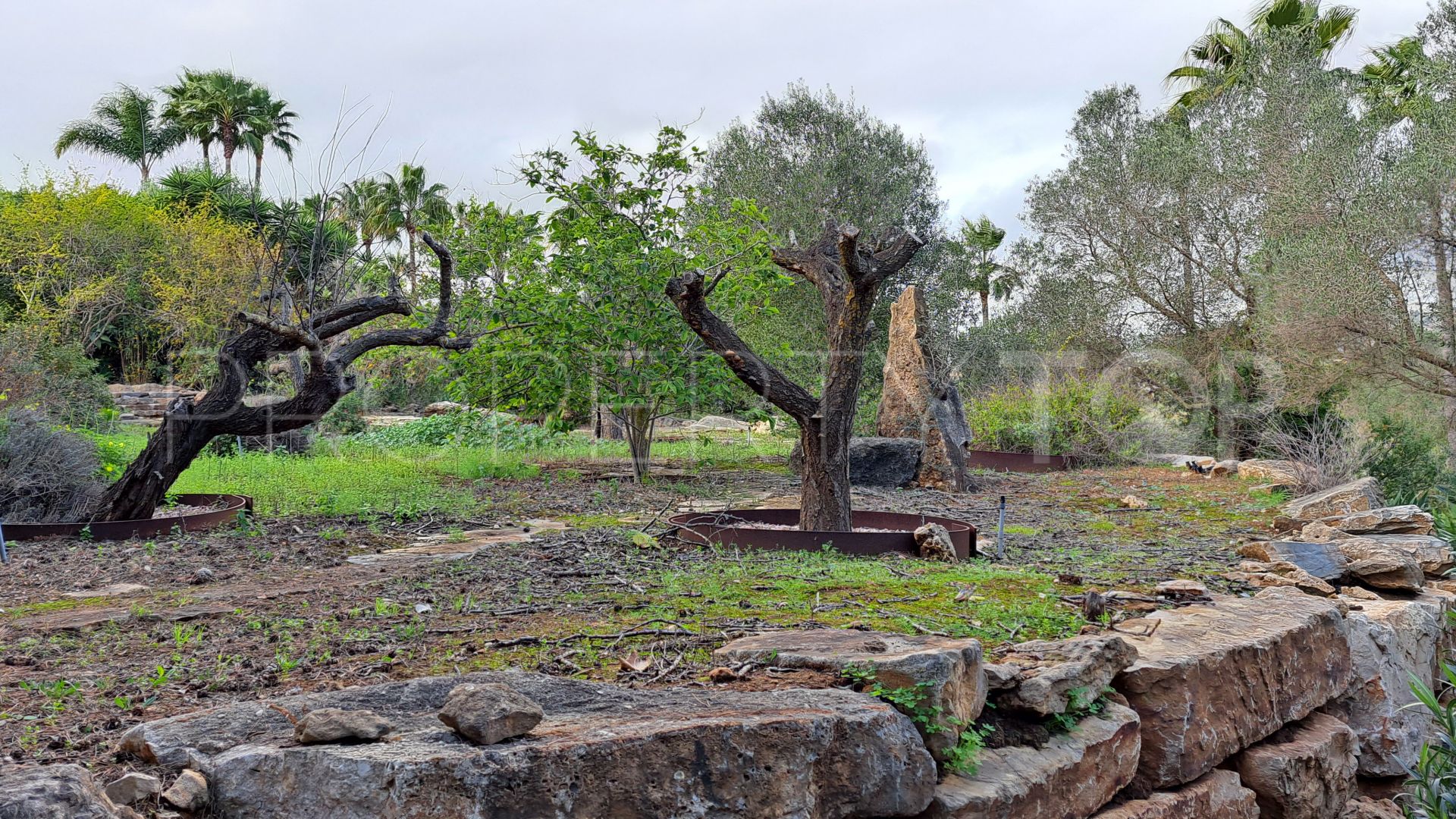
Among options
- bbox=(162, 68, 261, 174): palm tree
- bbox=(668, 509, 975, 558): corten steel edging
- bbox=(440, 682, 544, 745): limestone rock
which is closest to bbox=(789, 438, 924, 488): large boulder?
bbox=(668, 509, 975, 558): corten steel edging

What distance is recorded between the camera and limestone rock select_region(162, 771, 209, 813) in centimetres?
213

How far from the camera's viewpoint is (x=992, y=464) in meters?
14.8

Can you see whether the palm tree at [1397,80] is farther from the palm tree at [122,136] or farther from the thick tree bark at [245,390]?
the palm tree at [122,136]

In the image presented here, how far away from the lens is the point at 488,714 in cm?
235

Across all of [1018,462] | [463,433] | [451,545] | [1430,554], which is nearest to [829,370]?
[451,545]

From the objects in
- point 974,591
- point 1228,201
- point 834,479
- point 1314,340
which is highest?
point 1228,201

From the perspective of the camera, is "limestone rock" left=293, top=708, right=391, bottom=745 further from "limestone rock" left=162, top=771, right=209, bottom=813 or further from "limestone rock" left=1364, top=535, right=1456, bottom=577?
"limestone rock" left=1364, top=535, right=1456, bottom=577

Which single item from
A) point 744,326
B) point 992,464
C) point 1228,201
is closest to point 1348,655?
point 992,464

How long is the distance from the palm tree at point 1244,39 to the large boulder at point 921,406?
7.78 metres

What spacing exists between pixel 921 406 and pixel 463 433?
7779 millimetres

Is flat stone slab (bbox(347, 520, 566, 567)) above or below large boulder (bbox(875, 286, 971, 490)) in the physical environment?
below

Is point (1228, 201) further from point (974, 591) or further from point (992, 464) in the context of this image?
point (974, 591)

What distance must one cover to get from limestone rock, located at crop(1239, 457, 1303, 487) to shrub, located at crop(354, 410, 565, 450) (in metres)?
9.11

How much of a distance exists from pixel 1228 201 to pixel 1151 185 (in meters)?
1.31
